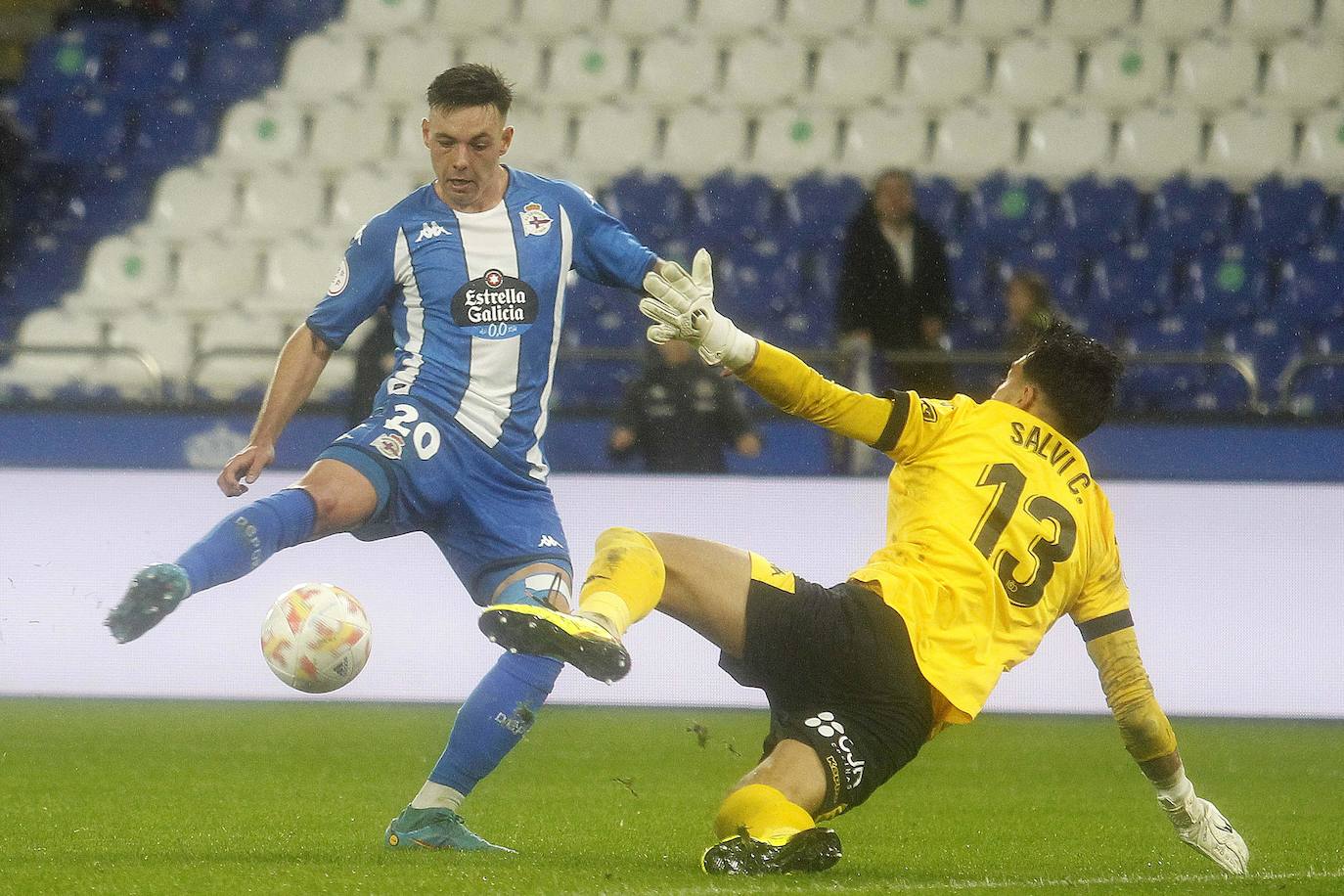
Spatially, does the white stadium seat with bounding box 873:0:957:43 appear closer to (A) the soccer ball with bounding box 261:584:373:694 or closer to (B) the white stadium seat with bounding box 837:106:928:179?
(B) the white stadium seat with bounding box 837:106:928:179

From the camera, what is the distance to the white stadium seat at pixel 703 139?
12133 mm

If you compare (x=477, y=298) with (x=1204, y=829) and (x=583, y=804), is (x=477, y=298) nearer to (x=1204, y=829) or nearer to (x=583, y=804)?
(x=583, y=804)

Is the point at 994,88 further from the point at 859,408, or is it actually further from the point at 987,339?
the point at 859,408

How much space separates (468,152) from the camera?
4.74m

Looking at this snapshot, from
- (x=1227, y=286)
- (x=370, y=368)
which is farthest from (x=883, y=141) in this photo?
(x=370, y=368)

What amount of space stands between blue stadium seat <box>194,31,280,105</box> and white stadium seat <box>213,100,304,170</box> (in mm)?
146

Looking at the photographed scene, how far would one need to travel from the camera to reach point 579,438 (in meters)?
8.68

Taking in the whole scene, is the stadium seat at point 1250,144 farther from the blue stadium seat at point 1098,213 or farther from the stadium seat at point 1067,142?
the blue stadium seat at point 1098,213

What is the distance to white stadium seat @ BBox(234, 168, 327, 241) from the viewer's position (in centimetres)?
1233

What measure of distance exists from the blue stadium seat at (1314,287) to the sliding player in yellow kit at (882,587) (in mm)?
6764

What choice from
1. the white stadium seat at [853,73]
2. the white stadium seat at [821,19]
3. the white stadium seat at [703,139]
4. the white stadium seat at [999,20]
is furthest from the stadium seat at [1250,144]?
the white stadium seat at [703,139]

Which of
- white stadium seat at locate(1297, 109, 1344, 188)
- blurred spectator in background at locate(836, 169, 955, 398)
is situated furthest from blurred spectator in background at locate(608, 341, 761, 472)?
white stadium seat at locate(1297, 109, 1344, 188)

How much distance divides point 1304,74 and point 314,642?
9552 millimetres

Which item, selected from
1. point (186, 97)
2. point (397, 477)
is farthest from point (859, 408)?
point (186, 97)
